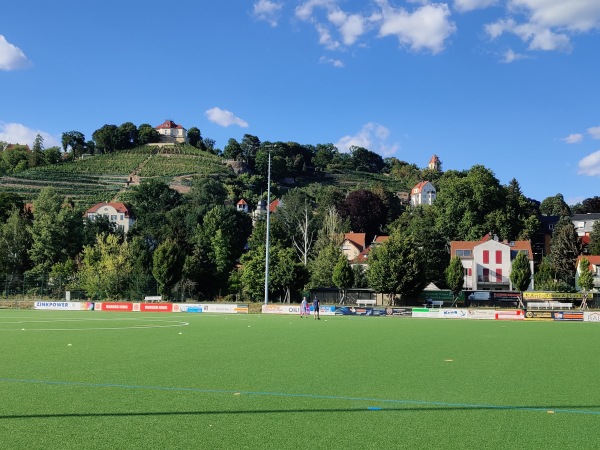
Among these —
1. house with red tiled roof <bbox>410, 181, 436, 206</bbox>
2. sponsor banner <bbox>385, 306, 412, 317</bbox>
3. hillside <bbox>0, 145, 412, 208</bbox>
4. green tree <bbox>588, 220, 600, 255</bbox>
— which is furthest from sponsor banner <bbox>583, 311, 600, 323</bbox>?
house with red tiled roof <bbox>410, 181, 436, 206</bbox>

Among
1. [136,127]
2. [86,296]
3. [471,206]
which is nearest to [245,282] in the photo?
[86,296]

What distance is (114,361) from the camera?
1406 cm

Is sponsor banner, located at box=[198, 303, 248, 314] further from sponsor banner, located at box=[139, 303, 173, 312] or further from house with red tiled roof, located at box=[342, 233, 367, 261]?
house with red tiled roof, located at box=[342, 233, 367, 261]

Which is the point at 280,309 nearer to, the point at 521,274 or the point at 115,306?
the point at 115,306

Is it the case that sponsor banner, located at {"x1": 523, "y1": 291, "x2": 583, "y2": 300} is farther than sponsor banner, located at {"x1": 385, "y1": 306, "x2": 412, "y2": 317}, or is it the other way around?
sponsor banner, located at {"x1": 523, "y1": 291, "x2": 583, "y2": 300}

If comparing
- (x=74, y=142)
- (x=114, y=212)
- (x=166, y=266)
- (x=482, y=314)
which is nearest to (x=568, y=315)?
(x=482, y=314)

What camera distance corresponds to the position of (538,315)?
39812 millimetres

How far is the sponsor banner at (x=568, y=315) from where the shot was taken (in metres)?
39.3

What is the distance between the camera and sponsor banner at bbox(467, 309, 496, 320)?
135ft

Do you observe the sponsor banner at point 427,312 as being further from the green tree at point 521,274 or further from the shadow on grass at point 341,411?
the shadow on grass at point 341,411

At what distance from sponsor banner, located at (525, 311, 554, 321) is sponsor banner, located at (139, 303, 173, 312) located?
27283 millimetres

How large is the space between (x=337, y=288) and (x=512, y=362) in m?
48.5

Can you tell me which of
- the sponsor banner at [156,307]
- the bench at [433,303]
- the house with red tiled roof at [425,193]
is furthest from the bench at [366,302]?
the house with red tiled roof at [425,193]

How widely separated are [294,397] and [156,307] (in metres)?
39.8
